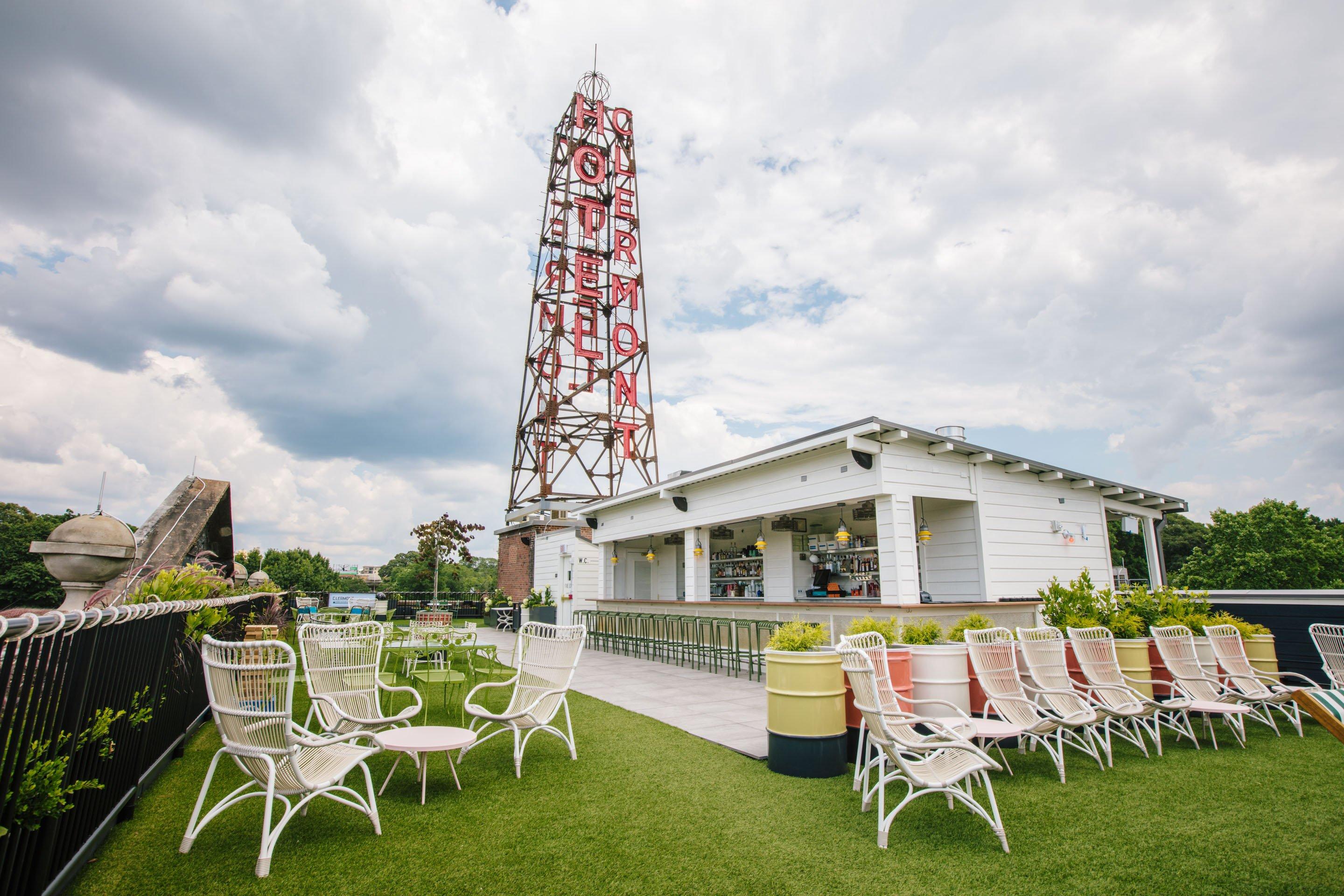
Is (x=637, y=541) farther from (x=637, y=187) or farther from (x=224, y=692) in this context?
(x=637, y=187)

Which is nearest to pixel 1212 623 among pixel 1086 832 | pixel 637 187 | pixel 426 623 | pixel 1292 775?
pixel 1292 775

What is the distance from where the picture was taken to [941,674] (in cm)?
475

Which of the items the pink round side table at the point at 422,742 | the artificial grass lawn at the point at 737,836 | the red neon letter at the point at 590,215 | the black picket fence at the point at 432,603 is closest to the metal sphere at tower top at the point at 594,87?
the red neon letter at the point at 590,215

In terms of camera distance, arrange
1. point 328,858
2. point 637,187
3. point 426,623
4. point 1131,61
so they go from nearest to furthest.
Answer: point 328,858 < point 1131,61 < point 426,623 < point 637,187

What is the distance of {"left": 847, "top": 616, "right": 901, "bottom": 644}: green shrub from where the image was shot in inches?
197

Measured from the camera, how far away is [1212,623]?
21.9ft

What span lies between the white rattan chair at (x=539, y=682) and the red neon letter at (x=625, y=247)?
23068 mm

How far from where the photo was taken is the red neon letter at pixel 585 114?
2702cm

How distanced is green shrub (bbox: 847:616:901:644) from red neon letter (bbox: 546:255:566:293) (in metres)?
22.2

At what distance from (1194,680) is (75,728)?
8095mm

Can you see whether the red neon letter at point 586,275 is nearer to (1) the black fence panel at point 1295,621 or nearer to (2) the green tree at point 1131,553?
(1) the black fence panel at point 1295,621

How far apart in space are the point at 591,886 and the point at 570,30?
13.7 metres

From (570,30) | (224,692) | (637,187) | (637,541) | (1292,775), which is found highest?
(637,187)

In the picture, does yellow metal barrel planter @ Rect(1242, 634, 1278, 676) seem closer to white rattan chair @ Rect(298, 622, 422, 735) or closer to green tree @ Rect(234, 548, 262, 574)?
white rattan chair @ Rect(298, 622, 422, 735)
